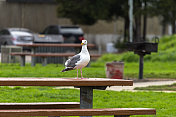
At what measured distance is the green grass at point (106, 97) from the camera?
9.98 m

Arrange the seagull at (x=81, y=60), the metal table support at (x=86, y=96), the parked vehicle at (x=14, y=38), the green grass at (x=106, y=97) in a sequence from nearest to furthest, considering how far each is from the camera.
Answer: the seagull at (x=81, y=60) → the metal table support at (x=86, y=96) → the green grass at (x=106, y=97) → the parked vehicle at (x=14, y=38)

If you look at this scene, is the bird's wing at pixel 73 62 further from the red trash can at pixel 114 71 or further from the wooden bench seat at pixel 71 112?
the red trash can at pixel 114 71

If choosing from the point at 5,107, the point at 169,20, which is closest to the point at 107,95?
the point at 5,107

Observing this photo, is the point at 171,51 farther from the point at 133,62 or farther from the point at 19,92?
the point at 19,92

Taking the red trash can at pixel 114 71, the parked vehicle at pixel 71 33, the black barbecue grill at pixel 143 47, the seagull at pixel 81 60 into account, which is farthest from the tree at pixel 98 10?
the seagull at pixel 81 60

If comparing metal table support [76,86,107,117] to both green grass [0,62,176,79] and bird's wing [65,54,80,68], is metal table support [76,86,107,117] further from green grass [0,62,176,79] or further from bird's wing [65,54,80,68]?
green grass [0,62,176,79]

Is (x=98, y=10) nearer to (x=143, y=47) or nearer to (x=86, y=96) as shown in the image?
(x=143, y=47)

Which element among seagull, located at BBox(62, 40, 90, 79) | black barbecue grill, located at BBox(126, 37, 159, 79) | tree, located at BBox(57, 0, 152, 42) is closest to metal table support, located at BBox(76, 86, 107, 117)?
seagull, located at BBox(62, 40, 90, 79)

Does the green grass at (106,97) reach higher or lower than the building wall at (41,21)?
lower

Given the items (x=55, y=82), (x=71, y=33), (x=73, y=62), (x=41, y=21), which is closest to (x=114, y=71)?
(x=73, y=62)

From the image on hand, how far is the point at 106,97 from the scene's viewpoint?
11.2 metres

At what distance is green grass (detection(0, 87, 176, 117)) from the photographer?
9.98 metres

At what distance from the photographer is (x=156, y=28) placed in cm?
5122

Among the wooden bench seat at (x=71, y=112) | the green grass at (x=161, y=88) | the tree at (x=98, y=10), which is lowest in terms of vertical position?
the green grass at (x=161, y=88)
